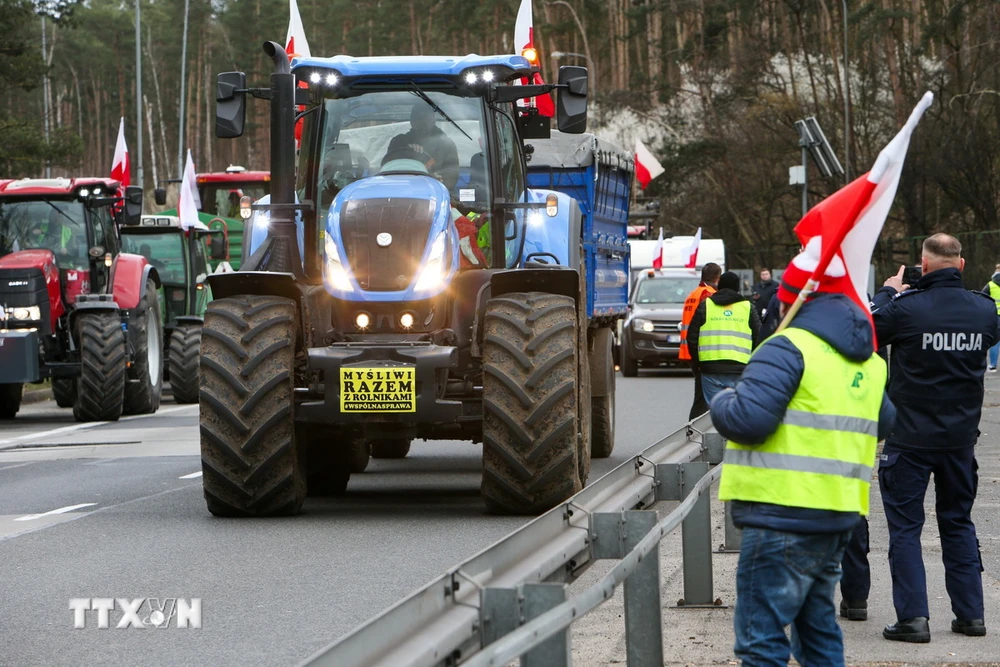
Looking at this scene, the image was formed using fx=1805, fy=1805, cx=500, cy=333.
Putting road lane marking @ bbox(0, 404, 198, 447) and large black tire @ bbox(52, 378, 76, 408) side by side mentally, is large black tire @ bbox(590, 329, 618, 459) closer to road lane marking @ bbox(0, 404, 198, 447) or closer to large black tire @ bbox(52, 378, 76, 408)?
road lane marking @ bbox(0, 404, 198, 447)

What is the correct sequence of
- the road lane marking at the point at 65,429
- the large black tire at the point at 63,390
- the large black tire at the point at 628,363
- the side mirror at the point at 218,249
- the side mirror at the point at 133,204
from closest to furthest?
1. the road lane marking at the point at 65,429
2. the side mirror at the point at 133,204
3. the large black tire at the point at 63,390
4. the side mirror at the point at 218,249
5. the large black tire at the point at 628,363

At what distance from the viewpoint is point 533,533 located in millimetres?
5039

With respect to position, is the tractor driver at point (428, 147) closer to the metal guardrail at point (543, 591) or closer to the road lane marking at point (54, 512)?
the road lane marking at point (54, 512)

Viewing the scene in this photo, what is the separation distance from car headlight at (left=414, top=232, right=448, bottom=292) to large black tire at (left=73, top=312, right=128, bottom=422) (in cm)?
1049

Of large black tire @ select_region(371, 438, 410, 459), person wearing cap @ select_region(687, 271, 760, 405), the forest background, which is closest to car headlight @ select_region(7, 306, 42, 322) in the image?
large black tire @ select_region(371, 438, 410, 459)

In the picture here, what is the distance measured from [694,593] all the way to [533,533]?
3.26 meters

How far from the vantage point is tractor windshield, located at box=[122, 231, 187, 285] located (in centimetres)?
2866

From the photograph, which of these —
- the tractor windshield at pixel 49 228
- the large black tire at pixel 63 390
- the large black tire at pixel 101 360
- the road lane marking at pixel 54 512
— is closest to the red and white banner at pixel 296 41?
the large black tire at pixel 101 360

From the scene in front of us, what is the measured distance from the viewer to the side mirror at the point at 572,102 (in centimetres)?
1120

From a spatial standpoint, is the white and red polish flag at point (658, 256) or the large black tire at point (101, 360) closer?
the large black tire at point (101, 360)

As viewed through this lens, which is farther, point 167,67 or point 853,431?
point 167,67

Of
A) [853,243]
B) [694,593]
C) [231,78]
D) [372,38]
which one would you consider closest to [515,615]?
[853,243]

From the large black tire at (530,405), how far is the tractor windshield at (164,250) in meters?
18.6

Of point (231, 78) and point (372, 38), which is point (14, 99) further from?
point (231, 78)
